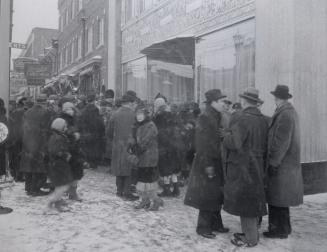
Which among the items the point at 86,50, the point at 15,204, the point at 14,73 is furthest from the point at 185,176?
the point at 14,73

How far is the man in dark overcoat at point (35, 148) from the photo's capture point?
7555mm

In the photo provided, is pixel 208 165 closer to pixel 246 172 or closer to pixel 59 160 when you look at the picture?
pixel 246 172

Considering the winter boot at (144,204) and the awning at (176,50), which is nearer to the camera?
the winter boot at (144,204)

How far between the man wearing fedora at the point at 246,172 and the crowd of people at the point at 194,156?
0.04 ft

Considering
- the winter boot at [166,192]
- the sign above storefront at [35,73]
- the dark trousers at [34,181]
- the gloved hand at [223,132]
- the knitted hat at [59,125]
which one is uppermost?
the sign above storefront at [35,73]

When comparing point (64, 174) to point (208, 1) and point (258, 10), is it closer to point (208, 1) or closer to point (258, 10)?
point (258, 10)

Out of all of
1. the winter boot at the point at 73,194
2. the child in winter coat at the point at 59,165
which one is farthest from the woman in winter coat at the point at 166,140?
the child in winter coat at the point at 59,165

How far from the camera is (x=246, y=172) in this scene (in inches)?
190

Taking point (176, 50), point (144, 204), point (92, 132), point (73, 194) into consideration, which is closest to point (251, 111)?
point (144, 204)

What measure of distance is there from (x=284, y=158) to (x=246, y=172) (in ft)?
2.41

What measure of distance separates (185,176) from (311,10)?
4204 millimetres

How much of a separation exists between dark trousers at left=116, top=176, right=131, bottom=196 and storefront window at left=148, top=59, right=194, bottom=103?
13.6 ft

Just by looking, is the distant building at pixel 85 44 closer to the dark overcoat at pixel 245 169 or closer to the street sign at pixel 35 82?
the street sign at pixel 35 82

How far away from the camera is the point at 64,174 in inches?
252
